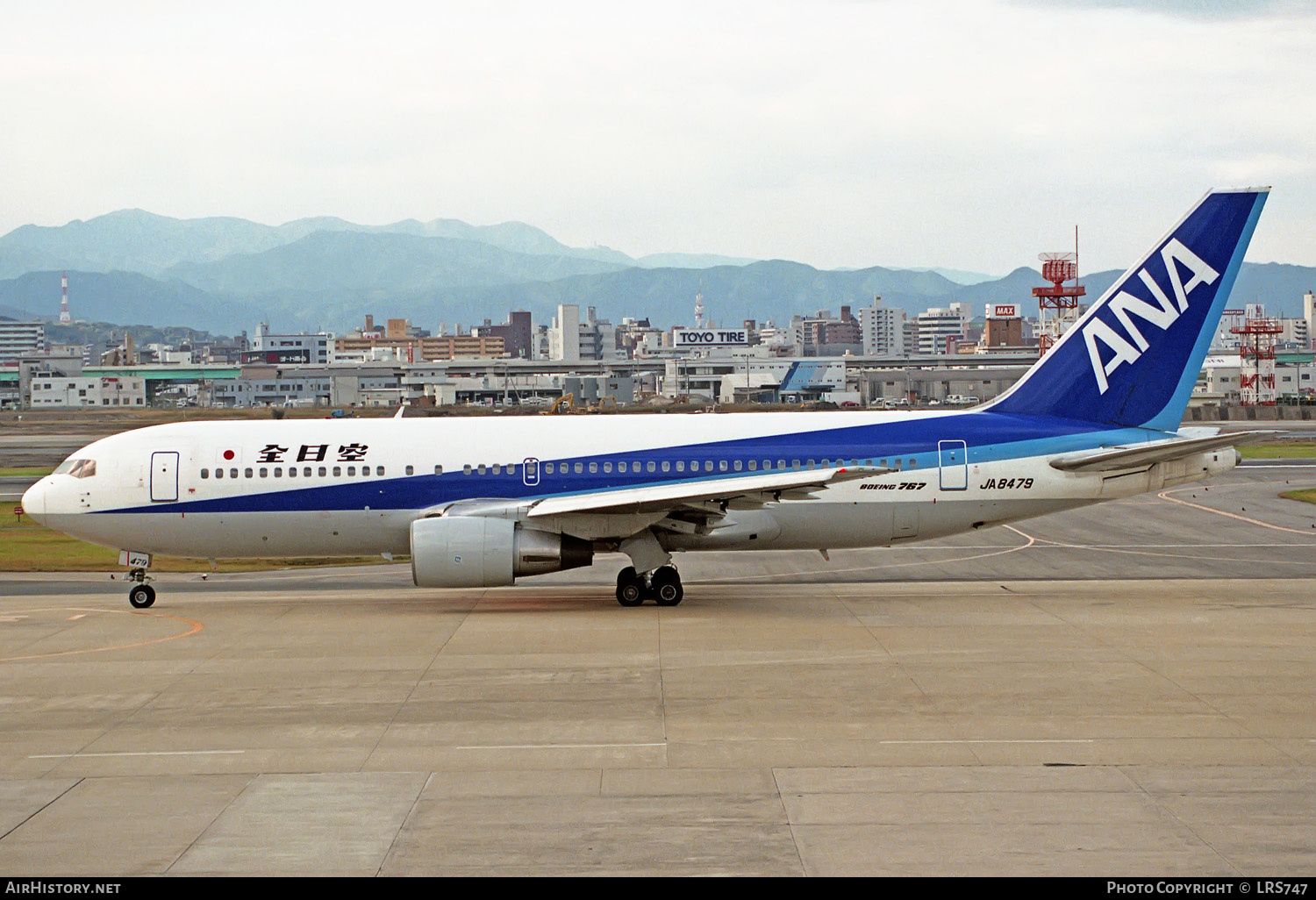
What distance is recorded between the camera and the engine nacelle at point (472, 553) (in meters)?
25.8

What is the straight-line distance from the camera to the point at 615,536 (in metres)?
27.1

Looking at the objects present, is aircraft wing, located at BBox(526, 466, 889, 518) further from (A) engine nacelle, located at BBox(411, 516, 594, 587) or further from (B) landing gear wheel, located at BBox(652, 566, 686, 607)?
(B) landing gear wheel, located at BBox(652, 566, 686, 607)

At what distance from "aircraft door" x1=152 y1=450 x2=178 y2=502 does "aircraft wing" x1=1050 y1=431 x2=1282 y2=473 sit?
65.5ft

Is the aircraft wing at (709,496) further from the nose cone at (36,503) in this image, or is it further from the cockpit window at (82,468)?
the nose cone at (36,503)

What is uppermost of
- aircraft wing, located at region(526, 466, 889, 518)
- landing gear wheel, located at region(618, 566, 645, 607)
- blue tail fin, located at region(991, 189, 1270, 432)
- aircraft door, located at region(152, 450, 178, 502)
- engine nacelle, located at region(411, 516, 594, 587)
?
blue tail fin, located at region(991, 189, 1270, 432)

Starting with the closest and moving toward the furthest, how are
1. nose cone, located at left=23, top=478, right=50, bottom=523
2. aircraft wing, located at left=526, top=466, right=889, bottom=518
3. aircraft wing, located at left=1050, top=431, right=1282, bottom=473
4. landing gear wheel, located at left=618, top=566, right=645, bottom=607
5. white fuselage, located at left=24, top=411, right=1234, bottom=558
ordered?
aircraft wing, located at left=526, top=466, right=889, bottom=518 < aircraft wing, located at left=1050, top=431, right=1282, bottom=473 < landing gear wheel, located at left=618, top=566, right=645, bottom=607 < white fuselage, located at left=24, top=411, right=1234, bottom=558 < nose cone, located at left=23, top=478, right=50, bottom=523

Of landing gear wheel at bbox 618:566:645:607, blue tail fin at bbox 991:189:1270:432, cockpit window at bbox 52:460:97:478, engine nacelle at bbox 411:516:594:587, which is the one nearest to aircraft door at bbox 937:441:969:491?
blue tail fin at bbox 991:189:1270:432

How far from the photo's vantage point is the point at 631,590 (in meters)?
27.5

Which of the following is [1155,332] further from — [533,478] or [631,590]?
[533,478]

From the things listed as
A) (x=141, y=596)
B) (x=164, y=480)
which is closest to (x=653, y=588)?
(x=164, y=480)

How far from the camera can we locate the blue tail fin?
28.1 metres

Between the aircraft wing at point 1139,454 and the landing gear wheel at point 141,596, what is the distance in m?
20.7

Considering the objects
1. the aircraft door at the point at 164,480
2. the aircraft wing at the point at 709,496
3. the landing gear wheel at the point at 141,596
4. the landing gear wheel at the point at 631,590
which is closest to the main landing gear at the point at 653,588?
the landing gear wheel at the point at 631,590

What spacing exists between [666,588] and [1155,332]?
12.8 metres
